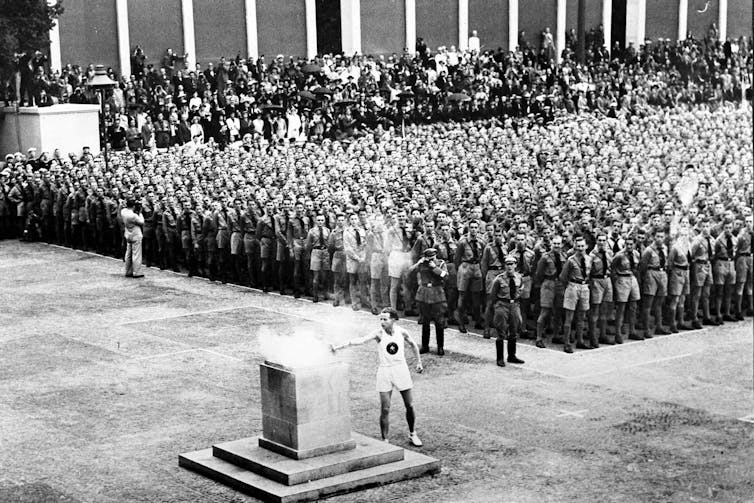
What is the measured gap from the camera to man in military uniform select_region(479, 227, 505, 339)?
2106 centimetres

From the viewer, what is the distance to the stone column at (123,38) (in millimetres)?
45406

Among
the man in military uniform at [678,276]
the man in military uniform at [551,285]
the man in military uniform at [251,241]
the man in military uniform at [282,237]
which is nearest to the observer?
the man in military uniform at [551,285]

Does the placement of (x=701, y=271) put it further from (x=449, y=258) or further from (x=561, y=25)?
(x=561, y=25)

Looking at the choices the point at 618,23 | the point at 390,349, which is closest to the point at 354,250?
the point at 390,349

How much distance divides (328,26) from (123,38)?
936 centimetres

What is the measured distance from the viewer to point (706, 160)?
1109 inches

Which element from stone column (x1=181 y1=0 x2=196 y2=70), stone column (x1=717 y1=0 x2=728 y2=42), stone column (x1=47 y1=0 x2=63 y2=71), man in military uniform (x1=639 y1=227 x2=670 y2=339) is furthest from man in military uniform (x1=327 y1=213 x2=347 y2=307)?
stone column (x1=717 y1=0 x2=728 y2=42)

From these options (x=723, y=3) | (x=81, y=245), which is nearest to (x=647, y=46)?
(x=723, y=3)

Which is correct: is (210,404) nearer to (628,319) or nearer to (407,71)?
(628,319)

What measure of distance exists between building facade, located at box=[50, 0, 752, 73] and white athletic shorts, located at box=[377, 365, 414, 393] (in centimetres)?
3092

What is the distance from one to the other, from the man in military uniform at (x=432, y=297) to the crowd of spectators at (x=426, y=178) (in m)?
1.61

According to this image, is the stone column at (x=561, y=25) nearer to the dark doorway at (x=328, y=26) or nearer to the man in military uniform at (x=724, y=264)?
the dark doorway at (x=328, y=26)

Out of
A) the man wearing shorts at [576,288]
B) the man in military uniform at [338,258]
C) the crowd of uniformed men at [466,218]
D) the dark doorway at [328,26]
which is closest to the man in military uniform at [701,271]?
the crowd of uniformed men at [466,218]

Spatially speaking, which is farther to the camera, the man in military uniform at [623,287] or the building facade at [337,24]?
the building facade at [337,24]
